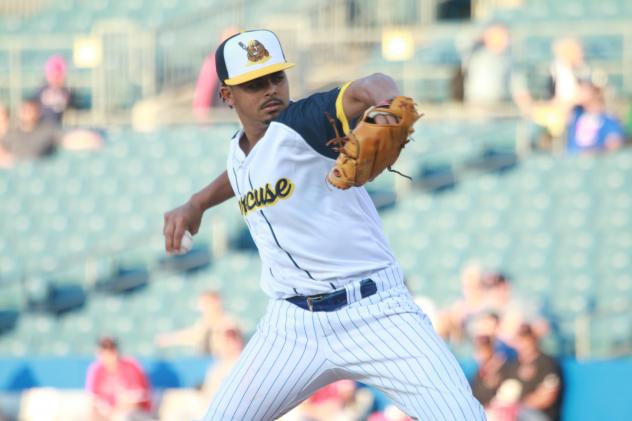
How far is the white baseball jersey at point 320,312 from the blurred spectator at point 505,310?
4207 mm

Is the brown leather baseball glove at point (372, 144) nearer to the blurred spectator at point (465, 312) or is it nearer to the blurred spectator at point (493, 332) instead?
the blurred spectator at point (493, 332)

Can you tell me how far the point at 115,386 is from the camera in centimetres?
855

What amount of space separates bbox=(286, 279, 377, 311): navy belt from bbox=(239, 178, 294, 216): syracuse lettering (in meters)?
0.36

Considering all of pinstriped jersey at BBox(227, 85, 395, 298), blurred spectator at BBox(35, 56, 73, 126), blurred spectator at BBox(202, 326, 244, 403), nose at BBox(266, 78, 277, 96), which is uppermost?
nose at BBox(266, 78, 277, 96)

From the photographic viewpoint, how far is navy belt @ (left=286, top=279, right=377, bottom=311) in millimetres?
4355

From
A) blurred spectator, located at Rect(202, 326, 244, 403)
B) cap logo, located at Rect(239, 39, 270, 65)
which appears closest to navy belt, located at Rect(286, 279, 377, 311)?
cap logo, located at Rect(239, 39, 270, 65)

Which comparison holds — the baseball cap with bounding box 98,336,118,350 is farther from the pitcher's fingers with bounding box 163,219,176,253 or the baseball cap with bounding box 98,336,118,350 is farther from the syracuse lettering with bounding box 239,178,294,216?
the syracuse lettering with bounding box 239,178,294,216

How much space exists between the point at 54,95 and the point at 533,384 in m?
6.65

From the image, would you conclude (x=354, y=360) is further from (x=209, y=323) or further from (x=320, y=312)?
(x=209, y=323)

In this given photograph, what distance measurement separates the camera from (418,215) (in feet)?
35.7

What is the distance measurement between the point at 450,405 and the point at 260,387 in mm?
702

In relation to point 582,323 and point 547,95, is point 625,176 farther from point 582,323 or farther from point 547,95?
point 582,323

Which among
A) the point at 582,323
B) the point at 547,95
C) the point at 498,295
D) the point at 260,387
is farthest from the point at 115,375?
the point at 547,95

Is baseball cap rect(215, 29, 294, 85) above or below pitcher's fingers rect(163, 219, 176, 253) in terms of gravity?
above
